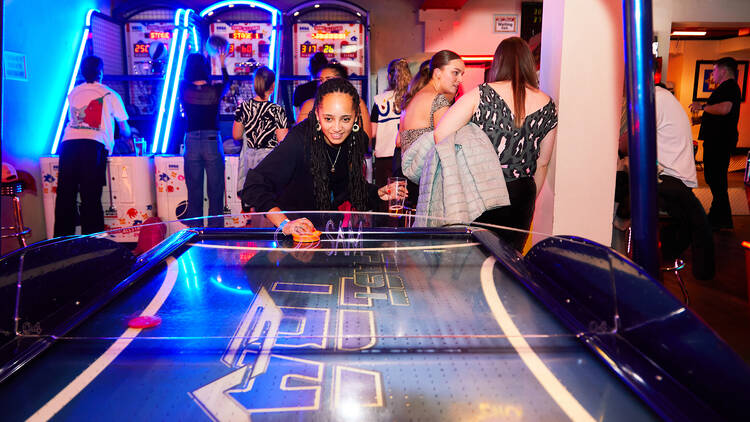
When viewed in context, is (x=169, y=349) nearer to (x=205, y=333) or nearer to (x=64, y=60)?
(x=205, y=333)

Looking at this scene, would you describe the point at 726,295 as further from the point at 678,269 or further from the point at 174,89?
the point at 174,89

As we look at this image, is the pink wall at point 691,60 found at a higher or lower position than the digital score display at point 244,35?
higher

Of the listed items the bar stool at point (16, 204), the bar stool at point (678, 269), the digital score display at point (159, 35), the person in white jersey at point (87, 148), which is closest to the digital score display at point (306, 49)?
the digital score display at point (159, 35)

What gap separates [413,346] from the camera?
90cm

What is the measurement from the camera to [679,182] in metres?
2.98

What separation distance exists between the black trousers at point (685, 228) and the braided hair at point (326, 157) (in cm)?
195

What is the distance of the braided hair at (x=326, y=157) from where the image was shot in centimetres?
202

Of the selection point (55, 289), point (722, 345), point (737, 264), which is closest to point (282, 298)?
point (55, 289)

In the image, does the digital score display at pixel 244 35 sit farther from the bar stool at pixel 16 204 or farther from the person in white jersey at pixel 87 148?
the bar stool at pixel 16 204

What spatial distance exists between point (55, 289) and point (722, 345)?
4.22 feet

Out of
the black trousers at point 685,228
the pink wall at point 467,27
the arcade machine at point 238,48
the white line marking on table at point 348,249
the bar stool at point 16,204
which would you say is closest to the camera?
the white line marking on table at point 348,249

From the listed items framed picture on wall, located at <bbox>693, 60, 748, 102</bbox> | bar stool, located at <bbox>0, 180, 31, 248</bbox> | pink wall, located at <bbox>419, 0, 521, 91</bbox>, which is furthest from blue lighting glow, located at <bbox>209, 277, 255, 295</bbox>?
framed picture on wall, located at <bbox>693, 60, 748, 102</bbox>

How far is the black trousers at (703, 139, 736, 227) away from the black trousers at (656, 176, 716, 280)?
7.37 feet

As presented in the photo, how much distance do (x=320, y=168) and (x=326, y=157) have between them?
6cm
